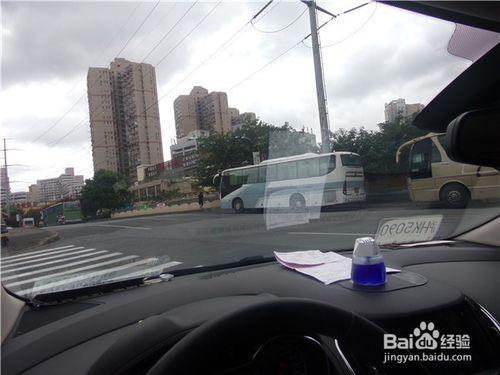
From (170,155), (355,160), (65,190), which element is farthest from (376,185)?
(65,190)

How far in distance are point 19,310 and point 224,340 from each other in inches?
50.1

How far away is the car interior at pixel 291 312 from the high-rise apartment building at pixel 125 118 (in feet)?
2.21

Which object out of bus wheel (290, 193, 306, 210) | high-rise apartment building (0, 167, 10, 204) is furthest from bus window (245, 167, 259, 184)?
high-rise apartment building (0, 167, 10, 204)

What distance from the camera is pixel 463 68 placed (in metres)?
2.04

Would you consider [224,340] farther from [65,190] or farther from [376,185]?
[376,185]

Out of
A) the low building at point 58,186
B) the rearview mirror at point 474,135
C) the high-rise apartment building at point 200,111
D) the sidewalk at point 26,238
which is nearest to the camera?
the rearview mirror at point 474,135

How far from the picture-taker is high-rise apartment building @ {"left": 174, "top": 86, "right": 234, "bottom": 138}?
2178 millimetres

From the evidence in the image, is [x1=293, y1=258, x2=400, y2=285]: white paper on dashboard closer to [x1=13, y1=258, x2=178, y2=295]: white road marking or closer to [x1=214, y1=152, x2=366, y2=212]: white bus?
[x1=214, y1=152, x2=366, y2=212]: white bus

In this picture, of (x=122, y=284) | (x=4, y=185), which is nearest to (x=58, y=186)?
(x=4, y=185)

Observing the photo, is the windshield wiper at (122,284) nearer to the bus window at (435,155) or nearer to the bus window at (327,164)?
the bus window at (327,164)

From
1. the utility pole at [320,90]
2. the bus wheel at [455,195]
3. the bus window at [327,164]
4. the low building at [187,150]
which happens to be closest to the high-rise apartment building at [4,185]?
the low building at [187,150]

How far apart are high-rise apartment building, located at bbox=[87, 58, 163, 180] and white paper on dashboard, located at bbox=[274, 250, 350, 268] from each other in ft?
3.00

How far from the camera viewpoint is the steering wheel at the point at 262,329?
85 centimetres

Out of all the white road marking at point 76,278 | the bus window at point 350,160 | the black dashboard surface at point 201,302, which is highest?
the bus window at point 350,160
